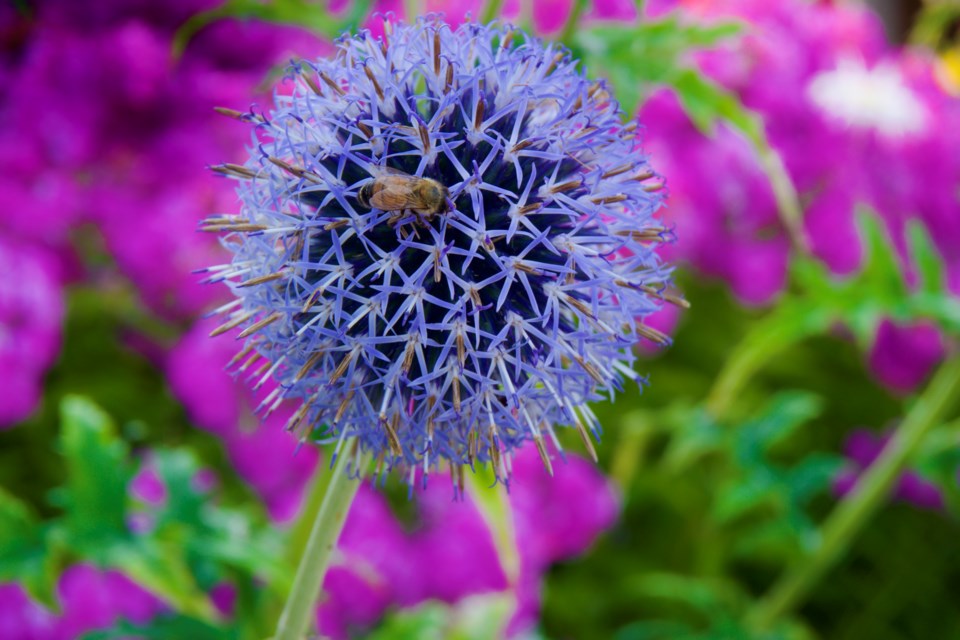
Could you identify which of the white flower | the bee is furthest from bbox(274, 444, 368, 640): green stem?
the white flower

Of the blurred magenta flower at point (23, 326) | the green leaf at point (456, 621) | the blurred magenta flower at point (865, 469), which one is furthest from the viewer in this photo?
the blurred magenta flower at point (865, 469)

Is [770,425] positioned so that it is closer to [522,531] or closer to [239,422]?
[522,531]

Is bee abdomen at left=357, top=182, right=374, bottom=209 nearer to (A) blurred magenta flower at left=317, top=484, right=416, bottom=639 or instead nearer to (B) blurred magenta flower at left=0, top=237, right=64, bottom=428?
(A) blurred magenta flower at left=317, top=484, right=416, bottom=639

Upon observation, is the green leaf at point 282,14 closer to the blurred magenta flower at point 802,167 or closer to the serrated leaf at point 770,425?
the serrated leaf at point 770,425

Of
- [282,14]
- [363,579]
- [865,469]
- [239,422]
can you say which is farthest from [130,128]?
[865,469]

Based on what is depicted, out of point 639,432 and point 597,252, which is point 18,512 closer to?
point 597,252

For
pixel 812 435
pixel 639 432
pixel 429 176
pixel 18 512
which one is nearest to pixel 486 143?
pixel 429 176

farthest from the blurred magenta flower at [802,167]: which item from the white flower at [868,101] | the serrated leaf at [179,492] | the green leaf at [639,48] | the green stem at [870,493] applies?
the serrated leaf at [179,492]
